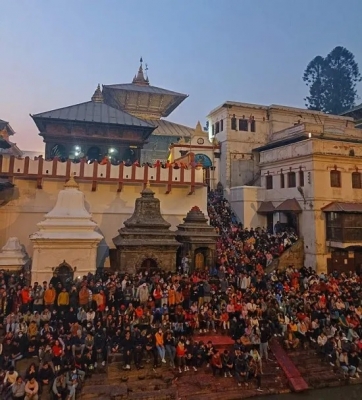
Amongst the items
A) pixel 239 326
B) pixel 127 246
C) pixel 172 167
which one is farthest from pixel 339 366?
pixel 172 167

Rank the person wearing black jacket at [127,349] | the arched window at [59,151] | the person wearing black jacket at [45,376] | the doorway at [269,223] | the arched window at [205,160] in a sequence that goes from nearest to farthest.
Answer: the person wearing black jacket at [45,376], the person wearing black jacket at [127,349], the arched window at [59,151], the doorway at [269,223], the arched window at [205,160]

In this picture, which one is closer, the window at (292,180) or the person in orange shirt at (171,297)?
the person in orange shirt at (171,297)

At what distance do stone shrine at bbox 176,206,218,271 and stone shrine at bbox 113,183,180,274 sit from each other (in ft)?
4.23

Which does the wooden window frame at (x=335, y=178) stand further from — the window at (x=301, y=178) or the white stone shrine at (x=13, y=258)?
the white stone shrine at (x=13, y=258)

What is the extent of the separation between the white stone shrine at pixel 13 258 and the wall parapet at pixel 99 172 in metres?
4.05

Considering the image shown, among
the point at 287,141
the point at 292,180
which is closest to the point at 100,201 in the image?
the point at 292,180

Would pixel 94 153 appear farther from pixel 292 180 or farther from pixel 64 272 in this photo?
pixel 292 180

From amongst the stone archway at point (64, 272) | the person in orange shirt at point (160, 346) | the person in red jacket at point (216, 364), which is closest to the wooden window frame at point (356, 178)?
the person in red jacket at point (216, 364)

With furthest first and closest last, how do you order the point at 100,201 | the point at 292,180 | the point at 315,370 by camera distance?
the point at 292,180, the point at 100,201, the point at 315,370

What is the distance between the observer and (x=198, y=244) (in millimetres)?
17656

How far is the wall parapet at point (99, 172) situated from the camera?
18297mm

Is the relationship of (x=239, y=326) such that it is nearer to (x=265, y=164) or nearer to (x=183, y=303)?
(x=183, y=303)

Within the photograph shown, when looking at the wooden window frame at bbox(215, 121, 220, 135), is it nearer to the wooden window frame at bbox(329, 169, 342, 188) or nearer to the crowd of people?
the wooden window frame at bbox(329, 169, 342, 188)

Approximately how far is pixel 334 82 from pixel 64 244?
1768 inches
